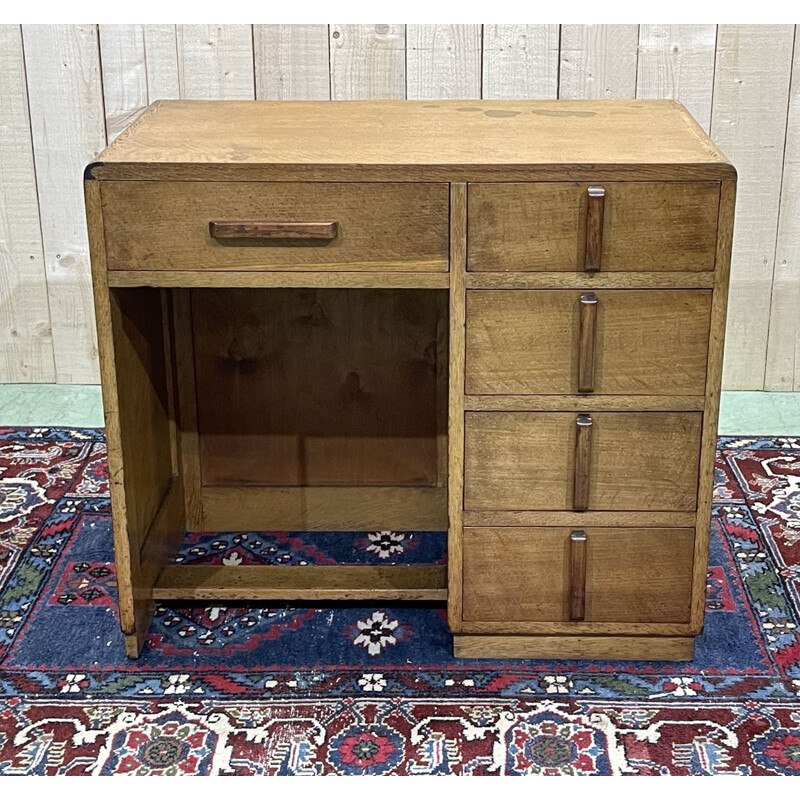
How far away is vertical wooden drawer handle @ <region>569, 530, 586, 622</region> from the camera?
209cm

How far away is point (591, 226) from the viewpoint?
189 centimetres

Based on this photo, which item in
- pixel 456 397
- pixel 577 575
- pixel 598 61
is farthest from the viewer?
pixel 598 61

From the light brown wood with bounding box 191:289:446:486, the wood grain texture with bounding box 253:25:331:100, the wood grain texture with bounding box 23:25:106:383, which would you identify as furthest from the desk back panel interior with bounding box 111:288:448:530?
the wood grain texture with bounding box 23:25:106:383

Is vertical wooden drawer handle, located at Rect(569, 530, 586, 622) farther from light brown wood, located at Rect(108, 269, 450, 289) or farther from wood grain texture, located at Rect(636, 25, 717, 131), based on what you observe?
wood grain texture, located at Rect(636, 25, 717, 131)

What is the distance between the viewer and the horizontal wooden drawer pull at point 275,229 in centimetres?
190

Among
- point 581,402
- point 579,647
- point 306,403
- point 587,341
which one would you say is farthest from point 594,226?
point 306,403

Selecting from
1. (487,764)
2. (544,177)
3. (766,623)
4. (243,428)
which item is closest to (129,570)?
(243,428)

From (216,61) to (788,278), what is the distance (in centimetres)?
154

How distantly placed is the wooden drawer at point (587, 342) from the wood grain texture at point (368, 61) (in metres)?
1.22

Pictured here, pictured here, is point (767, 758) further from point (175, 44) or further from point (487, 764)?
point (175, 44)

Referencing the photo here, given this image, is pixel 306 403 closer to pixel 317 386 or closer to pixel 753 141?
pixel 317 386

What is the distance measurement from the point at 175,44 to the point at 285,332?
3.12 ft

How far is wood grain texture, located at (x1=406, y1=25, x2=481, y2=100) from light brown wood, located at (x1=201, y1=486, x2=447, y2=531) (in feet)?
3.35

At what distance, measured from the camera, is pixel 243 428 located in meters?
2.54
